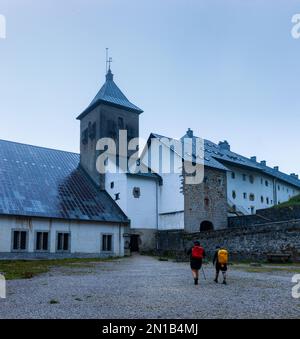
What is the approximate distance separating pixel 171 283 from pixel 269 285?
3.33m

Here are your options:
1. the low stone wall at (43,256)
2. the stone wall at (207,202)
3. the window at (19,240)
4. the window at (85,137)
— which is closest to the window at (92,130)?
the window at (85,137)

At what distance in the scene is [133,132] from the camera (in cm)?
3959

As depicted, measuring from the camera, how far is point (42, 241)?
89.7 feet

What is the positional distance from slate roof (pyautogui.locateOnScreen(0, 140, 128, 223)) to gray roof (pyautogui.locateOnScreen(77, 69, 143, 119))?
6.00 meters

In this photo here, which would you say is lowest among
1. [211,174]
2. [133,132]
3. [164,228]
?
[164,228]

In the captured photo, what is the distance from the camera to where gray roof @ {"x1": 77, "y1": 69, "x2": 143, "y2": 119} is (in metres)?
38.3

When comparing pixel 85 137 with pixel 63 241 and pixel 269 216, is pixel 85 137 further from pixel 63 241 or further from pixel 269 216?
pixel 269 216

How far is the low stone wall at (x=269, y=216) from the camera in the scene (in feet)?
109

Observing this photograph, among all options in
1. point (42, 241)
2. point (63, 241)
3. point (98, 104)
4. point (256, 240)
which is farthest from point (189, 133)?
point (42, 241)

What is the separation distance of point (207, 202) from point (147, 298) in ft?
84.8

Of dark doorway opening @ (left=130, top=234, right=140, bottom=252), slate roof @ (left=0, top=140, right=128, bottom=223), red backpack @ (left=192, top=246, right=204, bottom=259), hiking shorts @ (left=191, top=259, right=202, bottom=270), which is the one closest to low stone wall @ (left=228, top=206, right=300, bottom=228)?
dark doorway opening @ (left=130, top=234, right=140, bottom=252)

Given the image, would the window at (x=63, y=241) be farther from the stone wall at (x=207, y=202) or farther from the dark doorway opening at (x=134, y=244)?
the stone wall at (x=207, y=202)
